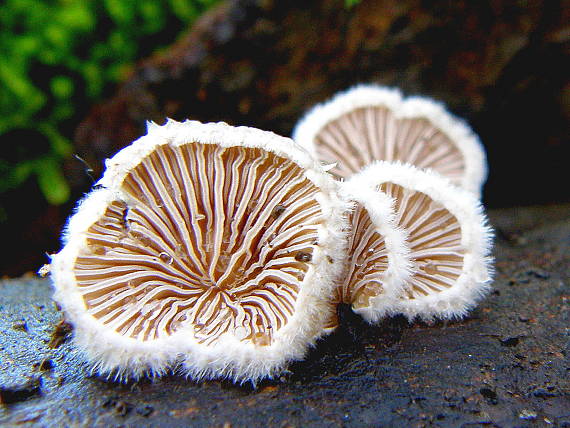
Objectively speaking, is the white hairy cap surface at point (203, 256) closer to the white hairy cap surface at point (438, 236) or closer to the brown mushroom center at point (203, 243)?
the brown mushroom center at point (203, 243)

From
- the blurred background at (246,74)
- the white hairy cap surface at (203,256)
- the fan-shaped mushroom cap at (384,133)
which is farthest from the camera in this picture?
the blurred background at (246,74)

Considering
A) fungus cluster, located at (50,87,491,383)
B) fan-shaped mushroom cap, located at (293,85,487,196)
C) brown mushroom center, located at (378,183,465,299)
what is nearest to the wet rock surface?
fungus cluster, located at (50,87,491,383)

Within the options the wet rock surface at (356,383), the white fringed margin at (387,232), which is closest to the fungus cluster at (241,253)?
the white fringed margin at (387,232)

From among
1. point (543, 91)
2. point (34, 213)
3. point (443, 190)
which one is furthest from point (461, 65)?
point (34, 213)

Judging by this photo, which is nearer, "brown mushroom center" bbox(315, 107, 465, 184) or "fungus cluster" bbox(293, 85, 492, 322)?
"fungus cluster" bbox(293, 85, 492, 322)

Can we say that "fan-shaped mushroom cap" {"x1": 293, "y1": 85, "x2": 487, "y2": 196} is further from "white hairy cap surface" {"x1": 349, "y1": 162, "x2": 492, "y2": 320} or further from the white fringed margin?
the white fringed margin

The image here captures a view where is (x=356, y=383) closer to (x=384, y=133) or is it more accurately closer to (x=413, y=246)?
(x=413, y=246)

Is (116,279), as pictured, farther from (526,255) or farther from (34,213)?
(34,213)
